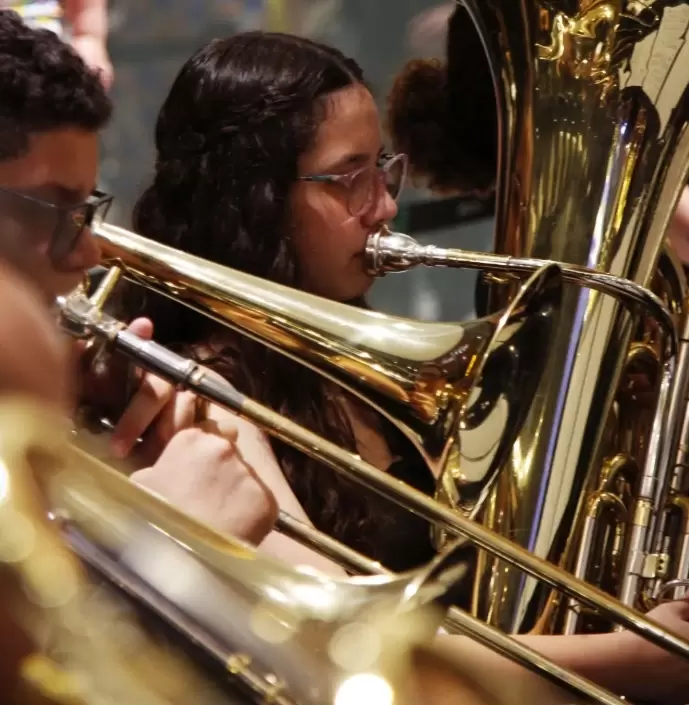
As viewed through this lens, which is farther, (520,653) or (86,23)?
(86,23)

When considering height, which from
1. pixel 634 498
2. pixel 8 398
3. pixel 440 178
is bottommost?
pixel 634 498

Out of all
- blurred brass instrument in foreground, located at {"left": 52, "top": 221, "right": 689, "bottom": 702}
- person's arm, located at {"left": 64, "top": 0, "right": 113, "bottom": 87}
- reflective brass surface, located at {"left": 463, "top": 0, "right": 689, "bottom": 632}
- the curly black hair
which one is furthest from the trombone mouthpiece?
person's arm, located at {"left": 64, "top": 0, "right": 113, "bottom": 87}

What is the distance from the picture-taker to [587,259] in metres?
0.85

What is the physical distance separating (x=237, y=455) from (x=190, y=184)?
0.33 metres

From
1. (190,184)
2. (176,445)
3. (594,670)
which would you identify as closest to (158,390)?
(176,445)

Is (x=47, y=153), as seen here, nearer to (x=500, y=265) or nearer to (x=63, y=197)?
(x=63, y=197)

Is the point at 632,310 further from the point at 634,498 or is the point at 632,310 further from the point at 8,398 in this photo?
the point at 8,398

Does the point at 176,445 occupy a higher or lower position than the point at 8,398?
lower

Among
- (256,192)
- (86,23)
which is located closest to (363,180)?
(256,192)

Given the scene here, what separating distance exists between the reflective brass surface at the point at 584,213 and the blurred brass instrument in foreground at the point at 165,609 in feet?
1.28

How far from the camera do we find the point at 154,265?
2.42 feet

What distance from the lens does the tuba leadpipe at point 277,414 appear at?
64cm

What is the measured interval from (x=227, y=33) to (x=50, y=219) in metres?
1.16

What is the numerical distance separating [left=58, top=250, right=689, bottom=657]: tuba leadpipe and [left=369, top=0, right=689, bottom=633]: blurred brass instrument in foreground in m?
0.16
